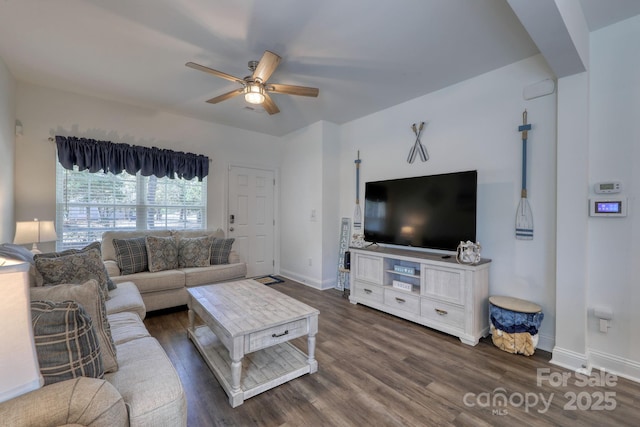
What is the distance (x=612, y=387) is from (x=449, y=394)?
1.21 m

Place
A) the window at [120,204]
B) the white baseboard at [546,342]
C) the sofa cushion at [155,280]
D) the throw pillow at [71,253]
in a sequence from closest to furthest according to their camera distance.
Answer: the throw pillow at [71,253] → the white baseboard at [546,342] → the sofa cushion at [155,280] → the window at [120,204]

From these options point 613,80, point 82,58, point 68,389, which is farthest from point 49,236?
point 613,80

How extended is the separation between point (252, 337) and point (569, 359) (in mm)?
2481

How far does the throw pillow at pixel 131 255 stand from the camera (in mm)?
3184

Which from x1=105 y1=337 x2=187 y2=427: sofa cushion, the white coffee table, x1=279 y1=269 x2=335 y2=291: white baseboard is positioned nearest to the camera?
x1=105 y1=337 x2=187 y2=427: sofa cushion

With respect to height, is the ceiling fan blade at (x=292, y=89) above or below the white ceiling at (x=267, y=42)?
below

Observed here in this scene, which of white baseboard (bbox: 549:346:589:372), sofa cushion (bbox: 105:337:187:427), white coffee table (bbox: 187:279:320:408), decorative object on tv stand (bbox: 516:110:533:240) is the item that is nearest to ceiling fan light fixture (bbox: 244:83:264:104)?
white coffee table (bbox: 187:279:320:408)

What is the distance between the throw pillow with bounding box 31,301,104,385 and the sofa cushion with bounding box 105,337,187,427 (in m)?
0.18

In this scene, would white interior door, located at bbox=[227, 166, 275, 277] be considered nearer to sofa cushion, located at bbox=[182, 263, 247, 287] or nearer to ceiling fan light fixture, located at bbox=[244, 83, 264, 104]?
sofa cushion, located at bbox=[182, 263, 247, 287]

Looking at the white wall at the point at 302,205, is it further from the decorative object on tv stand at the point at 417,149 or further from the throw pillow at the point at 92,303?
the throw pillow at the point at 92,303

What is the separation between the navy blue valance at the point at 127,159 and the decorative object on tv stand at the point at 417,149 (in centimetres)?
305

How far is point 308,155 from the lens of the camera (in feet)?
15.1

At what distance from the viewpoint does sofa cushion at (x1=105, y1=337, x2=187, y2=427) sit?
1.07 metres

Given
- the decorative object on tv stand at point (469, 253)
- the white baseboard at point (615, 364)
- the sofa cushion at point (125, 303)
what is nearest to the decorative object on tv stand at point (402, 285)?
the decorative object on tv stand at point (469, 253)
